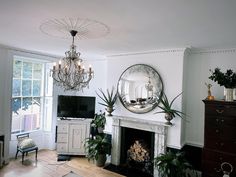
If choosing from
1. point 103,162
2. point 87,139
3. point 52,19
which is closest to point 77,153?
point 87,139

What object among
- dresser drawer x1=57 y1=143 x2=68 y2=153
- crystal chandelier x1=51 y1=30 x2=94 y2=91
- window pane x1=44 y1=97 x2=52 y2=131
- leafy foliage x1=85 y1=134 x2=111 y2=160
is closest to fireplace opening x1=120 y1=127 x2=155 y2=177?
leafy foliage x1=85 y1=134 x2=111 y2=160

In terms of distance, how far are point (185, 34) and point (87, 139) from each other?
11.2ft

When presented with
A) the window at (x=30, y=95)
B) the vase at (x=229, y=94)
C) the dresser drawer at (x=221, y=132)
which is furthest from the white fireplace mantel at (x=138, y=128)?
the window at (x=30, y=95)

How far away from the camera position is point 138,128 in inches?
154

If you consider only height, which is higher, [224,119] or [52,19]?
[52,19]

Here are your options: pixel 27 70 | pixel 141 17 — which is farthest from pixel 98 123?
pixel 141 17

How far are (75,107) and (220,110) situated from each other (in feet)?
11.1

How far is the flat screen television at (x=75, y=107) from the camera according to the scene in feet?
15.7

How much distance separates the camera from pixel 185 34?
8.42 feet

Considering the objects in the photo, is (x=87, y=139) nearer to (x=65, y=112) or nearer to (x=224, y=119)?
(x=65, y=112)

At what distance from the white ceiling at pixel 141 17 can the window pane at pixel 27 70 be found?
1.89 meters

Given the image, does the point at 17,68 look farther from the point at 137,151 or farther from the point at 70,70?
the point at 137,151

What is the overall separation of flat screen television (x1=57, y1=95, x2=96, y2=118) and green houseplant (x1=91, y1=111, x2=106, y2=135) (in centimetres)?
16

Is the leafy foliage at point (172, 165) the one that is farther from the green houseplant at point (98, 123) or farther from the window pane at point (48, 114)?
the window pane at point (48, 114)
